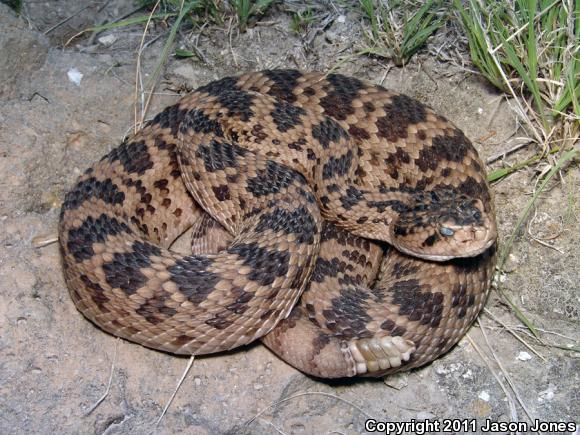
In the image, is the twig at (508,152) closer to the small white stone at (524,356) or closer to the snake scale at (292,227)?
the snake scale at (292,227)

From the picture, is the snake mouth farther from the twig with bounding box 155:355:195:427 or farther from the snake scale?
the twig with bounding box 155:355:195:427

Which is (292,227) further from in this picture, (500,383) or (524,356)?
(524,356)

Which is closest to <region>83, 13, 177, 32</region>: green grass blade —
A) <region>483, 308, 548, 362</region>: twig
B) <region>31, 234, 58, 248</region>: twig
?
<region>31, 234, 58, 248</region>: twig

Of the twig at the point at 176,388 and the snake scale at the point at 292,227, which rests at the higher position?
the snake scale at the point at 292,227

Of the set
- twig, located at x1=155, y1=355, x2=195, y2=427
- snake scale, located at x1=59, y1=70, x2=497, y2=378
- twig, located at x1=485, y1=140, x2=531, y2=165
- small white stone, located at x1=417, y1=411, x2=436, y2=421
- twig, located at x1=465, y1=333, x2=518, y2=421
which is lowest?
twig, located at x1=155, y1=355, x2=195, y2=427

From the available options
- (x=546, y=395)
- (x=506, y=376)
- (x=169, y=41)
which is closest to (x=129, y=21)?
(x=169, y=41)

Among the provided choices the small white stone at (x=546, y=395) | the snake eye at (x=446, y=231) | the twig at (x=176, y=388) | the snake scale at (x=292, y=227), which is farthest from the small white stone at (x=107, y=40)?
the small white stone at (x=546, y=395)
